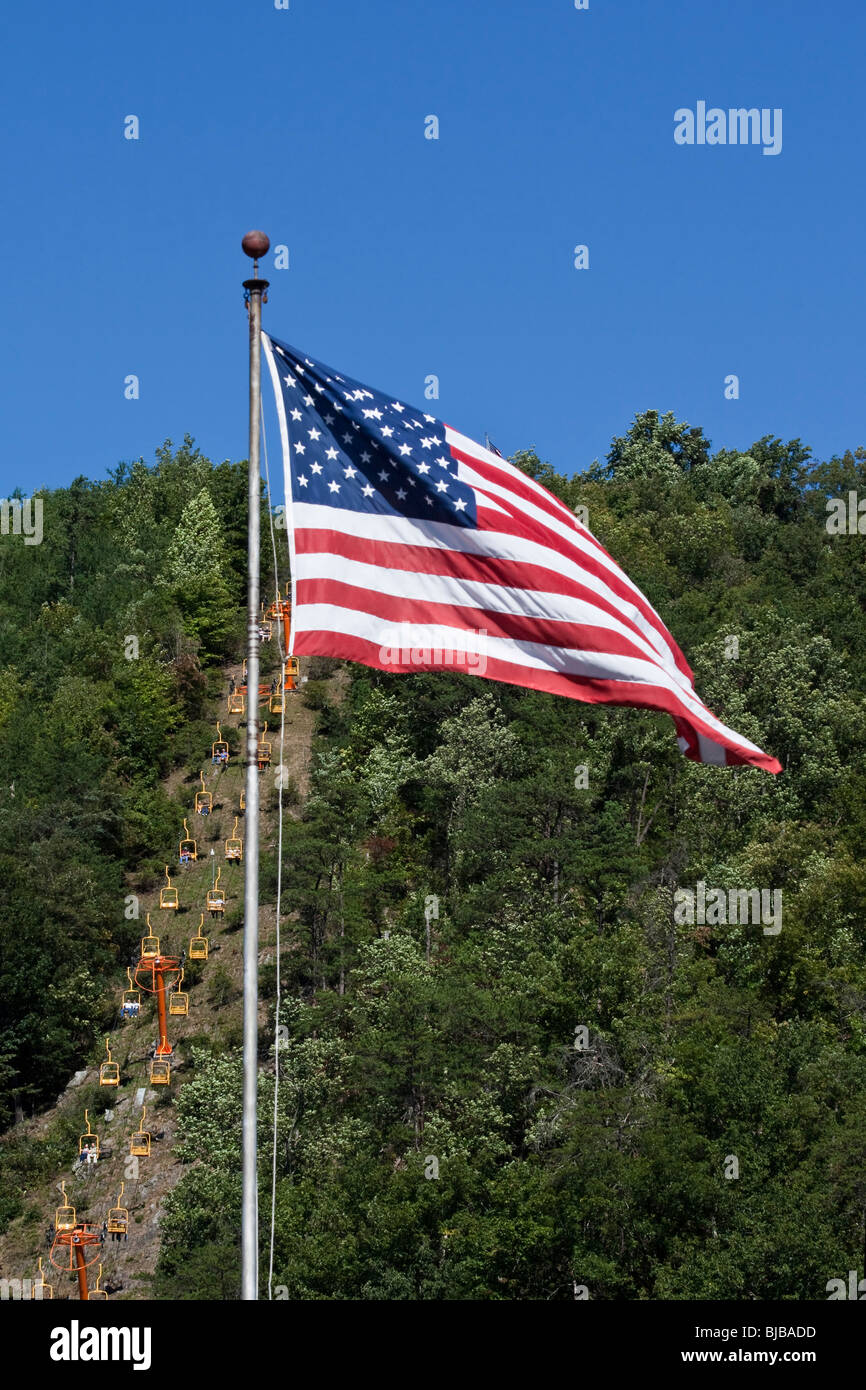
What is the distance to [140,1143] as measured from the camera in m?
78.3

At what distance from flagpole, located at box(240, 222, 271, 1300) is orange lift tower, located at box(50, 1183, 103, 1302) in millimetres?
51800

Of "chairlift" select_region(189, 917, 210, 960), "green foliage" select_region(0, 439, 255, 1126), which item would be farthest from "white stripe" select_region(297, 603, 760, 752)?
"chairlift" select_region(189, 917, 210, 960)

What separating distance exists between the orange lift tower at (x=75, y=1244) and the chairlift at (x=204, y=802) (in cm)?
3380

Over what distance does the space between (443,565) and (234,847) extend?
77.3 metres

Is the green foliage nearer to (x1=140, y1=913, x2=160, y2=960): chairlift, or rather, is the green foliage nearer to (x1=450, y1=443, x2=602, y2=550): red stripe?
(x1=140, y1=913, x2=160, y2=960): chairlift

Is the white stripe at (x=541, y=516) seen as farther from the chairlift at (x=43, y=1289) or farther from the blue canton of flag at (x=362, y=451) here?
the chairlift at (x=43, y=1289)

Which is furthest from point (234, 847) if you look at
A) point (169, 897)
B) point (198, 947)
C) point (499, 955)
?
point (499, 955)

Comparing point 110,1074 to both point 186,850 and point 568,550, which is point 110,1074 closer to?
point 186,850

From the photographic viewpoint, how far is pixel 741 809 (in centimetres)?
8994
